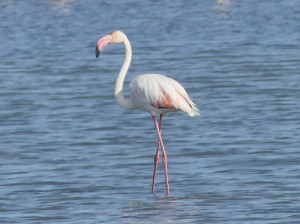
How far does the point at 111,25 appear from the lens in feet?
97.3

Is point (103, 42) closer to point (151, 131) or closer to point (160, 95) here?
point (160, 95)

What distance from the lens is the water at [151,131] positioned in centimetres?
1044

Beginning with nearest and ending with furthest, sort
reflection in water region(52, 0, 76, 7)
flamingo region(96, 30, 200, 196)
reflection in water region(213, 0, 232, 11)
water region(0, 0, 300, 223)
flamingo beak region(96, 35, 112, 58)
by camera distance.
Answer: water region(0, 0, 300, 223)
flamingo region(96, 30, 200, 196)
flamingo beak region(96, 35, 112, 58)
reflection in water region(213, 0, 232, 11)
reflection in water region(52, 0, 76, 7)

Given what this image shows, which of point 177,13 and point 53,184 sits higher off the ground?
point 53,184

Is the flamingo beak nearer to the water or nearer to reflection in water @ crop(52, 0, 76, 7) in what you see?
the water

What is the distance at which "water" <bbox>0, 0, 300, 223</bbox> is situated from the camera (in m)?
10.4

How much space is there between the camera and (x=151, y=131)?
14.4 m

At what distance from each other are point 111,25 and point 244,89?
12644 millimetres

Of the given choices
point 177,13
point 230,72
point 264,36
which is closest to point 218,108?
point 230,72

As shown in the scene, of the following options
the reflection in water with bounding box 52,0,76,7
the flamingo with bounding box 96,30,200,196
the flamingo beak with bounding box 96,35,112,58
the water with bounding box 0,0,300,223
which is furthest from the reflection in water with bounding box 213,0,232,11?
the flamingo with bounding box 96,30,200,196

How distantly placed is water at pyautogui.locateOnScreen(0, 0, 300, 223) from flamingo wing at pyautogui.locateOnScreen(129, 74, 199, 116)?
2.77 ft

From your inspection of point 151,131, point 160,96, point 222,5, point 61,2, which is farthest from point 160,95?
point 61,2

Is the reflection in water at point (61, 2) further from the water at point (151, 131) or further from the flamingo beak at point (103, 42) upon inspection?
the flamingo beak at point (103, 42)

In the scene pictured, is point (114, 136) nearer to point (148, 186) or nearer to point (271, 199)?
point (148, 186)
